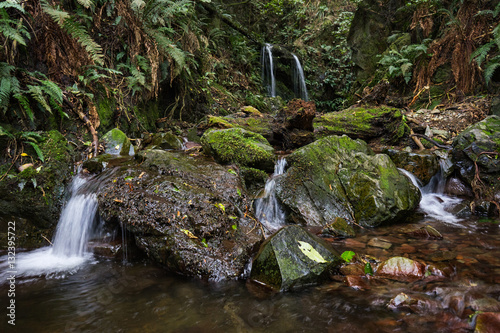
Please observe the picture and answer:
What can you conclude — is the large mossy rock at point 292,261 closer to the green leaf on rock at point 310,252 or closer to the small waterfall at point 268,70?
the green leaf on rock at point 310,252

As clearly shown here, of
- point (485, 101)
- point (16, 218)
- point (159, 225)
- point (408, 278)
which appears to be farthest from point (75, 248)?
point (485, 101)

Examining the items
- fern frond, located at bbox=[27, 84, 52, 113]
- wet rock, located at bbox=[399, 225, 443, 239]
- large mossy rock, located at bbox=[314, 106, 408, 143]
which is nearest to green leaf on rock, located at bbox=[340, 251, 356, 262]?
wet rock, located at bbox=[399, 225, 443, 239]

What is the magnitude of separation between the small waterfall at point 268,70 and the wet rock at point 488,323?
12.6 m

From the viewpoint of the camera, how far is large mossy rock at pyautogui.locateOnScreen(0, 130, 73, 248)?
355cm

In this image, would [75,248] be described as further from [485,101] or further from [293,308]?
[485,101]

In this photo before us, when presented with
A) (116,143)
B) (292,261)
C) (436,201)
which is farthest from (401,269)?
(116,143)

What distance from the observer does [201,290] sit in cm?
249

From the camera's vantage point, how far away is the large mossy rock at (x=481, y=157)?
14.7ft

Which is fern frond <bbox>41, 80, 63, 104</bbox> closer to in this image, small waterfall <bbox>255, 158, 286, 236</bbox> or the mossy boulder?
the mossy boulder

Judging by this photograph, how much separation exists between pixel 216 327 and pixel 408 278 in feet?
6.01

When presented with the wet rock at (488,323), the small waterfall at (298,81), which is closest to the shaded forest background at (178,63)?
the small waterfall at (298,81)

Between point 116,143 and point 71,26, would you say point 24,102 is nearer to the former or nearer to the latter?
point 116,143

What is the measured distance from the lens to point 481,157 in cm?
462

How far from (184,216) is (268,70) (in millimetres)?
12432
